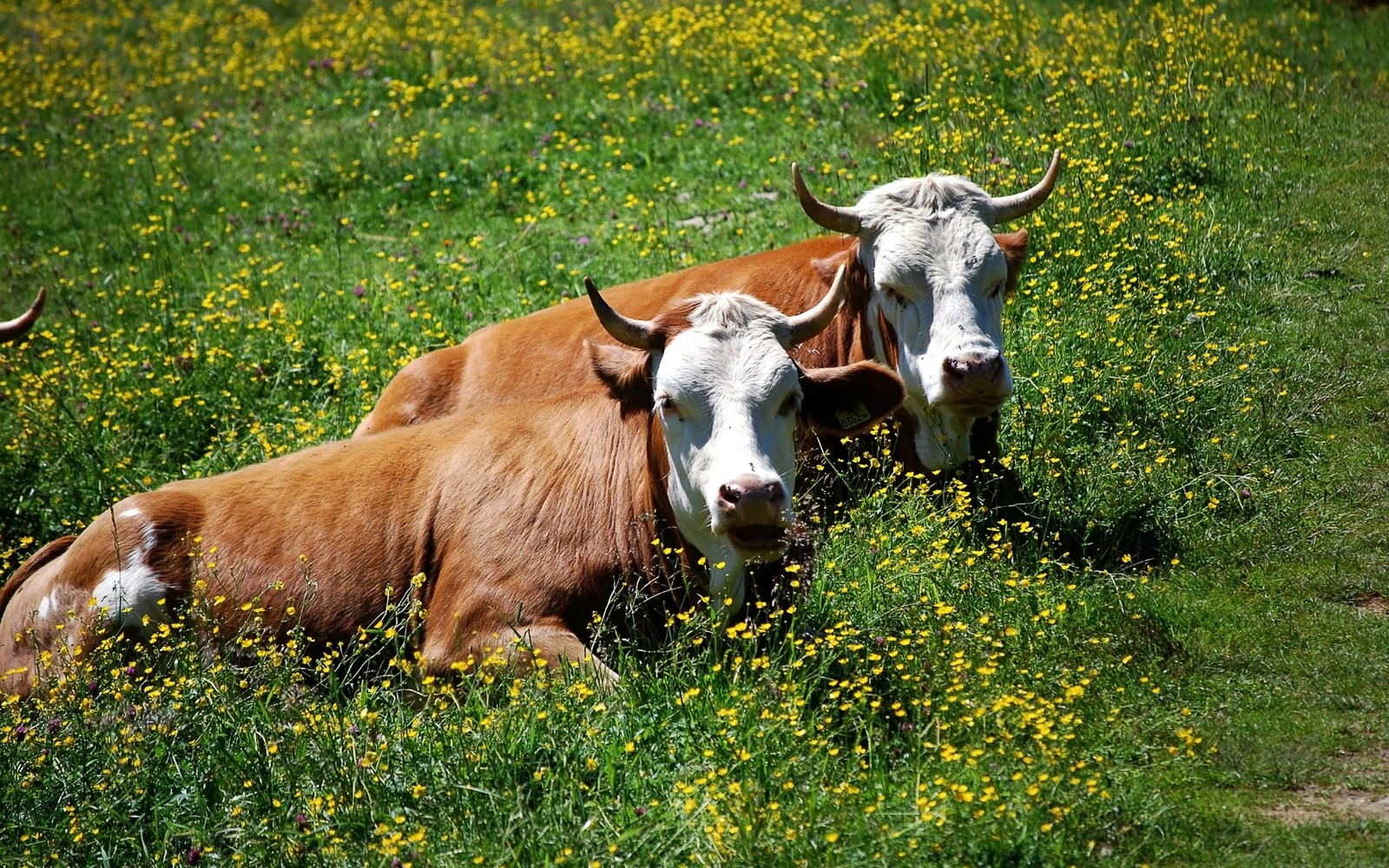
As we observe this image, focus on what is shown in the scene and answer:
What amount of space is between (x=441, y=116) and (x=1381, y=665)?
37.5ft

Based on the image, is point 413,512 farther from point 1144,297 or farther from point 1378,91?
point 1378,91

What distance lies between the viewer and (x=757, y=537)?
18.5 ft

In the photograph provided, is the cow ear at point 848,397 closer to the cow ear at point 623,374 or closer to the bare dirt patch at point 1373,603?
the cow ear at point 623,374

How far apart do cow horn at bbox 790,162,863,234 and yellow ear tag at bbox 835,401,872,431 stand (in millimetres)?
1515

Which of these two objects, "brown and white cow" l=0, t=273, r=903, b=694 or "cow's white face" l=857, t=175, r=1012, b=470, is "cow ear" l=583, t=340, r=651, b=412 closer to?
"brown and white cow" l=0, t=273, r=903, b=694

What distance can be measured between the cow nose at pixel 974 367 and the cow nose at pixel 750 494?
172 cm

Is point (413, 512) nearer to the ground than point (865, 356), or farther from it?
nearer to the ground

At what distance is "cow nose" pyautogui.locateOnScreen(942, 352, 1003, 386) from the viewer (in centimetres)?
690

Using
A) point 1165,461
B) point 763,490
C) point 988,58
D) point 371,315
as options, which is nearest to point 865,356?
point 1165,461

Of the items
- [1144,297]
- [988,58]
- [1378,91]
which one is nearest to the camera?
[1144,297]

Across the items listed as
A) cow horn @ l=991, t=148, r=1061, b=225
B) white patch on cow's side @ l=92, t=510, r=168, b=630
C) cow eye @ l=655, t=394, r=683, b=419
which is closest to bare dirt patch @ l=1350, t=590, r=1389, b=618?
cow horn @ l=991, t=148, r=1061, b=225

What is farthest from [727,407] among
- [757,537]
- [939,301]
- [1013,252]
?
[1013,252]

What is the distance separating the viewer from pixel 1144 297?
8.86 meters

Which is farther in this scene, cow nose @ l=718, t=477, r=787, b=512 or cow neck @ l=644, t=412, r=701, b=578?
cow neck @ l=644, t=412, r=701, b=578
